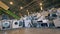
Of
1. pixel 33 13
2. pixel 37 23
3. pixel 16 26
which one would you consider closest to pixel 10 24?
pixel 16 26

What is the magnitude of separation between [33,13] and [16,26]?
320 millimetres

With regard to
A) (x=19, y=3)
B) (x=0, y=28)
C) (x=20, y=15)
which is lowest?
(x=0, y=28)

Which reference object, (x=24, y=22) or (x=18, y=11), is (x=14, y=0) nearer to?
(x=18, y=11)

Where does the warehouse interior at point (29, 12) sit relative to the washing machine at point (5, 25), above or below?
above

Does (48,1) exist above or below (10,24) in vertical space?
above

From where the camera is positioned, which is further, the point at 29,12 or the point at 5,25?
the point at 29,12

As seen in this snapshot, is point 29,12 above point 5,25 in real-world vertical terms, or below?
above

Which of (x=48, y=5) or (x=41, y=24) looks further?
(x=48, y=5)

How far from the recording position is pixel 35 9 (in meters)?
1.49

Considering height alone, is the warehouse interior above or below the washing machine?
above

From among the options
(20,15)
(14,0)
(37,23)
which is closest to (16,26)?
(37,23)

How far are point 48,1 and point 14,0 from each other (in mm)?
358

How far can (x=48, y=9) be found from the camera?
57.4 inches

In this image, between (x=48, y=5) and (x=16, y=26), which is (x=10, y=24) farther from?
(x=48, y=5)
